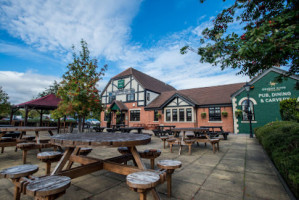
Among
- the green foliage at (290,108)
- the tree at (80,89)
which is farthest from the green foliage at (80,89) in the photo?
the green foliage at (290,108)

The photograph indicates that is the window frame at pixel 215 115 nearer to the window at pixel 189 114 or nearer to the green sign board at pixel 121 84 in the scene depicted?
the window at pixel 189 114

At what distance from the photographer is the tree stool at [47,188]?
1.46 meters

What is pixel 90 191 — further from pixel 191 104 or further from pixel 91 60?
pixel 191 104

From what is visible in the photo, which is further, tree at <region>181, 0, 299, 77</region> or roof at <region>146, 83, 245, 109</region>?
roof at <region>146, 83, 245, 109</region>

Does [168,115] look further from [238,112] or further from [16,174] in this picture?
[16,174]

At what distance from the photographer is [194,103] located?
16.5m

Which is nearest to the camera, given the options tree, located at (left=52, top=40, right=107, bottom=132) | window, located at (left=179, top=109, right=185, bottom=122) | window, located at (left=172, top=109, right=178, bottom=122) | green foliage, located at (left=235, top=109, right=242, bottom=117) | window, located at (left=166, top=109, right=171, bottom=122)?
tree, located at (left=52, top=40, right=107, bottom=132)

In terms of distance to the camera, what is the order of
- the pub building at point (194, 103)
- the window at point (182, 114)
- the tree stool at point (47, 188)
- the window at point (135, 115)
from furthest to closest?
the window at point (135, 115)
the window at point (182, 114)
the pub building at point (194, 103)
the tree stool at point (47, 188)

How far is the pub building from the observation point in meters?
13.2

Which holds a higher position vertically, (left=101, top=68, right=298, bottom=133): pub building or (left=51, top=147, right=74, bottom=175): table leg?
(left=101, top=68, right=298, bottom=133): pub building

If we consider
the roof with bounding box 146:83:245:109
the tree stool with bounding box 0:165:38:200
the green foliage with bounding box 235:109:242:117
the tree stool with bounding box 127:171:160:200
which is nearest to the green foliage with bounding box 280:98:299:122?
the green foliage with bounding box 235:109:242:117

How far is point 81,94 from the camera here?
7.18 metres

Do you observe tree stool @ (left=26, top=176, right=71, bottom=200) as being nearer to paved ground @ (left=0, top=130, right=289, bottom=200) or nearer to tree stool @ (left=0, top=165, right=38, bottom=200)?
tree stool @ (left=0, top=165, right=38, bottom=200)

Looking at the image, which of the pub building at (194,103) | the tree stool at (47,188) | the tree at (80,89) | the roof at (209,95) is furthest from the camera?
the roof at (209,95)
